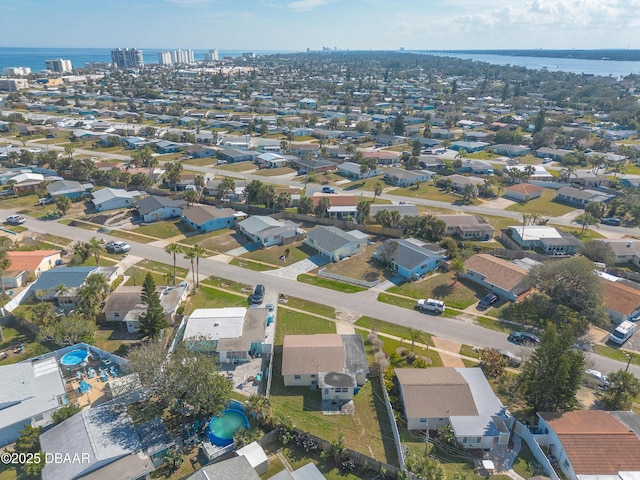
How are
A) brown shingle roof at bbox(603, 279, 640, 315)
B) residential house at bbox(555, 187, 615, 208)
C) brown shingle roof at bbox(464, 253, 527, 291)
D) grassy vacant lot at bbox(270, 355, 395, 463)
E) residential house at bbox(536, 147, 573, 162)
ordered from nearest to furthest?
grassy vacant lot at bbox(270, 355, 395, 463) < brown shingle roof at bbox(603, 279, 640, 315) < brown shingle roof at bbox(464, 253, 527, 291) < residential house at bbox(555, 187, 615, 208) < residential house at bbox(536, 147, 573, 162)

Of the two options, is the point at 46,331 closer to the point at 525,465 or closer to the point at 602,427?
the point at 525,465

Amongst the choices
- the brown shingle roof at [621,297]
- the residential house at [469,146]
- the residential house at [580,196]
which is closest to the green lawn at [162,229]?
the brown shingle roof at [621,297]

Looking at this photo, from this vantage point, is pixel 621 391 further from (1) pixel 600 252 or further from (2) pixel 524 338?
(1) pixel 600 252

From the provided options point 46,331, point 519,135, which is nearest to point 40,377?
point 46,331

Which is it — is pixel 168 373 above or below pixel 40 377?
above

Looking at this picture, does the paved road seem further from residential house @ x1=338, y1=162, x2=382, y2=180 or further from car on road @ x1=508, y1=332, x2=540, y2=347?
residential house @ x1=338, y1=162, x2=382, y2=180

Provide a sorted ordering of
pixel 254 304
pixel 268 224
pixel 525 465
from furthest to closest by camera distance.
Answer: pixel 268 224 < pixel 254 304 < pixel 525 465

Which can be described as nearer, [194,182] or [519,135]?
[194,182]

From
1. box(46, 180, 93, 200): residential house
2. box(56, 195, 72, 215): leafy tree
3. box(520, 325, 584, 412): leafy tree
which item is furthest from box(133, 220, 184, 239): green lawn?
box(520, 325, 584, 412): leafy tree

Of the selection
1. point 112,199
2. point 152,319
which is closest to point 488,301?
point 152,319
